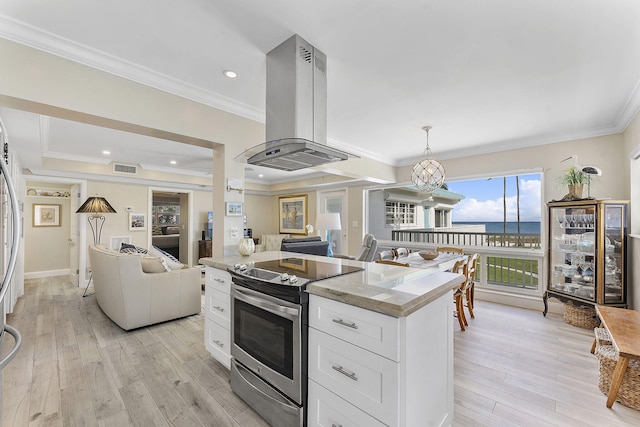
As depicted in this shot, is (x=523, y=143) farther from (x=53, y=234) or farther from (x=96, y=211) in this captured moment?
(x=53, y=234)

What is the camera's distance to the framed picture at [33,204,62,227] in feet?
20.1

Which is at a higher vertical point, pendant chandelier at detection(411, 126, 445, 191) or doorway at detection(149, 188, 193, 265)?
pendant chandelier at detection(411, 126, 445, 191)

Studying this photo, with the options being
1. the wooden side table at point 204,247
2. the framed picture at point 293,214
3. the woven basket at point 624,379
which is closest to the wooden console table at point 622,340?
the woven basket at point 624,379

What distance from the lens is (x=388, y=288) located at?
1.48 metres

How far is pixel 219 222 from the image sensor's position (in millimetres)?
2859

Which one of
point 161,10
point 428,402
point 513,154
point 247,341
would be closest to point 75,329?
point 247,341

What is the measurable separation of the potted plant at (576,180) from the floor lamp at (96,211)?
6800 millimetres

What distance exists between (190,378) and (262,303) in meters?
1.16

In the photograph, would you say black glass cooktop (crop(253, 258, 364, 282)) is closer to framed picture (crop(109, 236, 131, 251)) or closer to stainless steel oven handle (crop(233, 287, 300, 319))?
stainless steel oven handle (crop(233, 287, 300, 319))

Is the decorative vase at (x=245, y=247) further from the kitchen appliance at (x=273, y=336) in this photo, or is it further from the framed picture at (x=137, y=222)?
the framed picture at (x=137, y=222)

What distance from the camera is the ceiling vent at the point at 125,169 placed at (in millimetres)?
5277

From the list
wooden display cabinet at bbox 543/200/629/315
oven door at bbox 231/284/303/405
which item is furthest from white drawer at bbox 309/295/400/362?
wooden display cabinet at bbox 543/200/629/315

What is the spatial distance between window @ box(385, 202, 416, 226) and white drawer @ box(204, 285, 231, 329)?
491 centimetres

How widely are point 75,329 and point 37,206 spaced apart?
4.65 m
